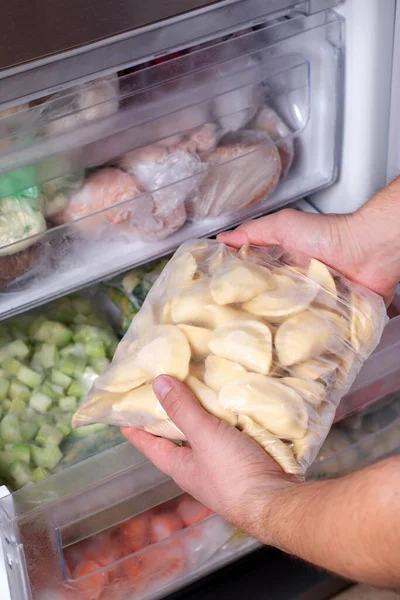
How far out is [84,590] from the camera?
3.24 feet

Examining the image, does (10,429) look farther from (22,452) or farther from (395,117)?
(395,117)

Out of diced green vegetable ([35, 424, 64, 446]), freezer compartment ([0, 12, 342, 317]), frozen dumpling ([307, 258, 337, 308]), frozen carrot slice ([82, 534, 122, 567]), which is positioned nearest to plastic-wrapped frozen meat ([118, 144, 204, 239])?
freezer compartment ([0, 12, 342, 317])

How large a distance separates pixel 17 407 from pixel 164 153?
0.45 meters

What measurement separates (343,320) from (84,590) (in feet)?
1.59

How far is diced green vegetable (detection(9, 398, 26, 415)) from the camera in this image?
3.84ft

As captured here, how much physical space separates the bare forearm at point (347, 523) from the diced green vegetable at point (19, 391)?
0.52 meters

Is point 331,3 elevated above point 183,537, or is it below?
above

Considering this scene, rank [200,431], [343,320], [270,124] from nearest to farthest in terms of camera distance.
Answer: [200,431], [343,320], [270,124]

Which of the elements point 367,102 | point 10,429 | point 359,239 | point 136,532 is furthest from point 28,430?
point 367,102

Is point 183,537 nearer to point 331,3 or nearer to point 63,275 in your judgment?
point 63,275

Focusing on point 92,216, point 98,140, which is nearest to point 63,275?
point 92,216

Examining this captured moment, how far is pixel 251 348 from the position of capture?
875mm

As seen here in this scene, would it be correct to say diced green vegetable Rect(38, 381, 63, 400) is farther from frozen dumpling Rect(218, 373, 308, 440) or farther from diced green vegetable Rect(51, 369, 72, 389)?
frozen dumpling Rect(218, 373, 308, 440)

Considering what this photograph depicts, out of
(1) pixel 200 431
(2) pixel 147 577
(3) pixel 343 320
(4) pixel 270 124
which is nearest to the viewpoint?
(1) pixel 200 431
